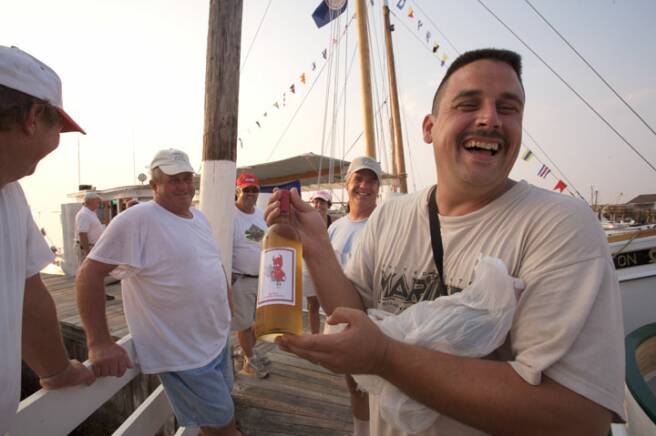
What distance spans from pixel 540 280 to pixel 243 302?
3406mm

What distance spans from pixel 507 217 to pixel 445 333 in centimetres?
42

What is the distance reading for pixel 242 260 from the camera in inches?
150

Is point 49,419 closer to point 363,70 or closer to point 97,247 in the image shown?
point 97,247

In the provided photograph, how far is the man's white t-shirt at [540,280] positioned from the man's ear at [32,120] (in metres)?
1.44

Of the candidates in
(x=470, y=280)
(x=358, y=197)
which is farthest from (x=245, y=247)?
(x=470, y=280)

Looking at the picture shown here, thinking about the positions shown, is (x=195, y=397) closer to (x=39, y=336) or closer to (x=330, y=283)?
(x=39, y=336)

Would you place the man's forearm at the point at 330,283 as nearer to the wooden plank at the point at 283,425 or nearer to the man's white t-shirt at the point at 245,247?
the wooden plank at the point at 283,425

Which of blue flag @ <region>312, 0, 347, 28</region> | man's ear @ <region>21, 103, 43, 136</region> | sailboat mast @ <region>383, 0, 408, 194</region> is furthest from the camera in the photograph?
sailboat mast @ <region>383, 0, 408, 194</region>

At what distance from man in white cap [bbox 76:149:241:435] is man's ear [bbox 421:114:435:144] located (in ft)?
5.69

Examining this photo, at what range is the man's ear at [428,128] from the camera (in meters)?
1.31

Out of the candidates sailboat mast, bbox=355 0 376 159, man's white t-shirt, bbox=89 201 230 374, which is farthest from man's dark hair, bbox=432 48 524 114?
sailboat mast, bbox=355 0 376 159

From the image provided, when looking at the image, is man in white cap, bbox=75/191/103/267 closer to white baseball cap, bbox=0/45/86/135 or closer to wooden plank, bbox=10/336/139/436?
wooden plank, bbox=10/336/139/436

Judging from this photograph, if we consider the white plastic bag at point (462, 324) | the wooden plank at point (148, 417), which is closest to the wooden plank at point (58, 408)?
the wooden plank at point (148, 417)

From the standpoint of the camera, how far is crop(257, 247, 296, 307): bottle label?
116 cm
